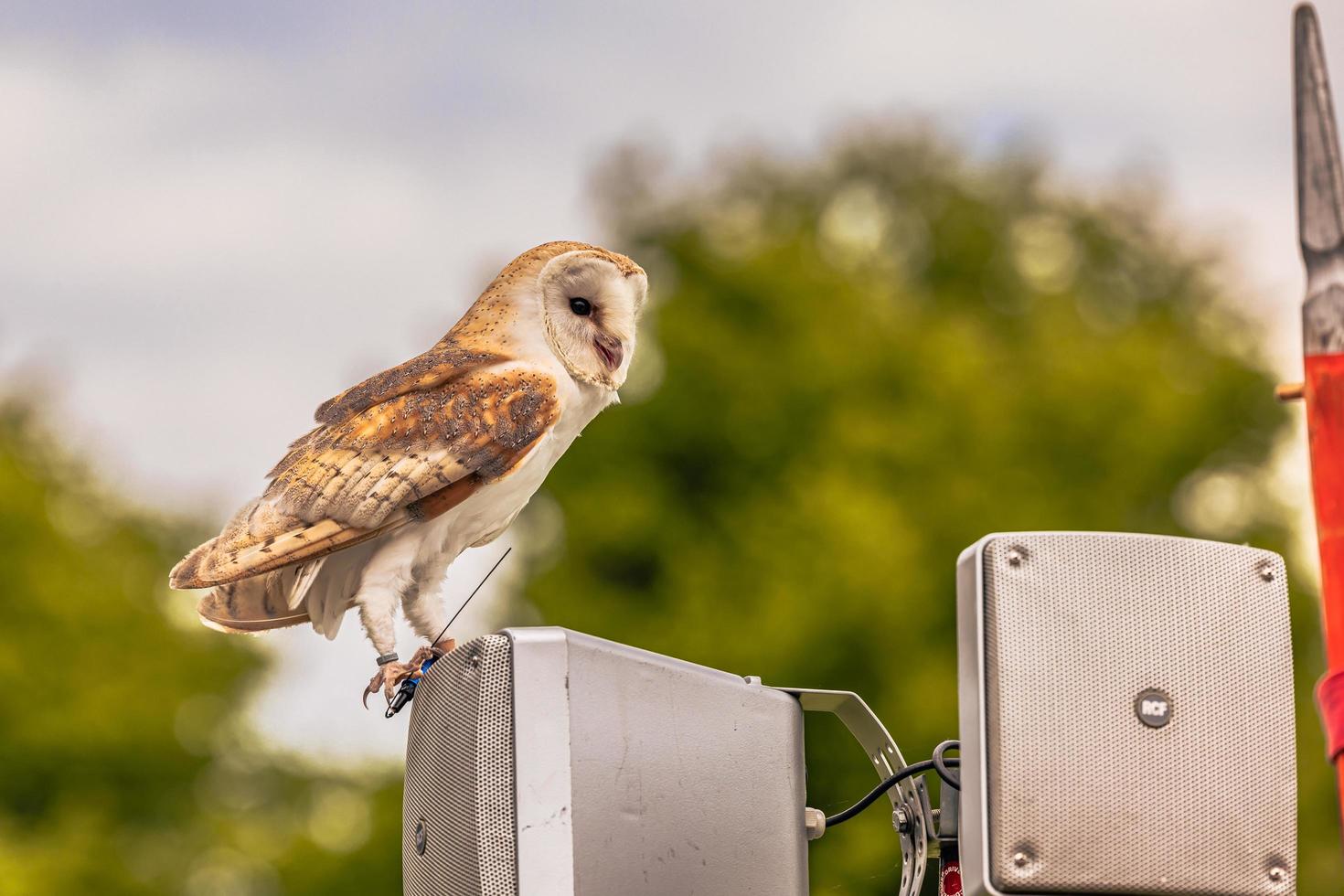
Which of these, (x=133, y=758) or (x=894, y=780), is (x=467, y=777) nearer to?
(x=894, y=780)

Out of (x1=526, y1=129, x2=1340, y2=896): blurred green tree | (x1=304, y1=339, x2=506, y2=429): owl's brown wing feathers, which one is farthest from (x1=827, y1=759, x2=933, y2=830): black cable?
(x1=526, y1=129, x2=1340, y2=896): blurred green tree

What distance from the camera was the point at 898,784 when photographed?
283 centimetres

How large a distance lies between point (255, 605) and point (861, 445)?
701cm

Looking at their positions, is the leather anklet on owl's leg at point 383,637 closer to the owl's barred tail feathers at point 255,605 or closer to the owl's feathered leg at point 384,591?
the owl's feathered leg at point 384,591

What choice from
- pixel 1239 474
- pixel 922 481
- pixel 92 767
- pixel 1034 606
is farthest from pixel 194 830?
pixel 1034 606

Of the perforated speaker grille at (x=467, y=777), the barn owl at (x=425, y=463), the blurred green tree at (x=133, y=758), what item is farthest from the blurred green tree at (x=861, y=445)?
the perforated speaker grille at (x=467, y=777)

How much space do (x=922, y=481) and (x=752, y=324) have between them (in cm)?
139

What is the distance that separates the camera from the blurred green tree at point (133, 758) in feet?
32.1

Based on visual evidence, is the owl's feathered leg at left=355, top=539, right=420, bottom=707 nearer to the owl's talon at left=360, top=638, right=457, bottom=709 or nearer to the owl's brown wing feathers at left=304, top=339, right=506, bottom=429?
the owl's talon at left=360, top=638, right=457, bottom=709

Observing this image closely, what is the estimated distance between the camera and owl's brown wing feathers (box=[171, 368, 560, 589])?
2.71 meters

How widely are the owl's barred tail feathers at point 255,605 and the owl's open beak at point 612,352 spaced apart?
0.58 meters

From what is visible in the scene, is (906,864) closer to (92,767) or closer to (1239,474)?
(1239,474)

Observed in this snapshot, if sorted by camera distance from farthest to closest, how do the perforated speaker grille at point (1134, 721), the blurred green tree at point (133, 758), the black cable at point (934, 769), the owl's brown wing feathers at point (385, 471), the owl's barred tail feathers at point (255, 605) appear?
the blurred green tree at point (133, 758) < the owl's barred tail feathers at point (255, 605) < the owl's brown wing feathers at point (385, 471) < the black cable at point (934, 769) < the perforated speaker grille at point (1134, 721)

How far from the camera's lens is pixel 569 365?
9.52ft
